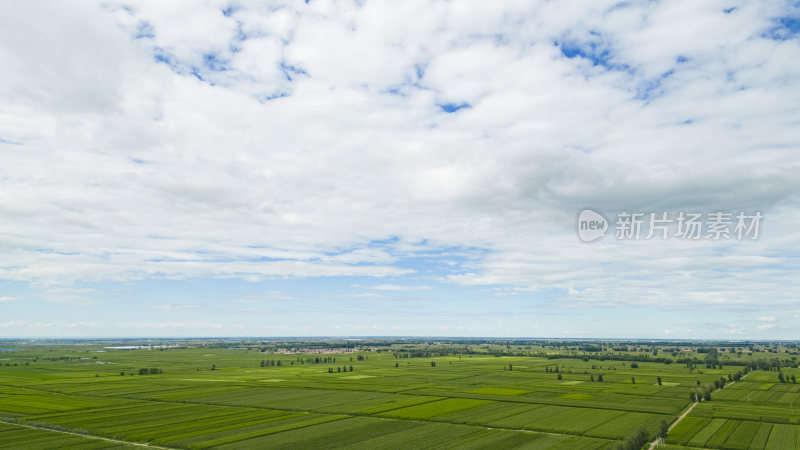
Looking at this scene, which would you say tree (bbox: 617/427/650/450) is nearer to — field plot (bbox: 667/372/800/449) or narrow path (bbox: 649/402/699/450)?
narrow path (bbox: 649/402/699/450)

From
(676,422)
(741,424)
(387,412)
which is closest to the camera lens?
(741,424)

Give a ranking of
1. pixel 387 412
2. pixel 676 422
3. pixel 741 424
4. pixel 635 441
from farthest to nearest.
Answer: pixel 387 412 → pixel 676 422 → pixel 741 424 → pixel 635 441

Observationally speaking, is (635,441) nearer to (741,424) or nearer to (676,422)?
(676,422)

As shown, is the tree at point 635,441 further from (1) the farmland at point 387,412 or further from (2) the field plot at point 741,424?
(2) the field plot at point 741,424

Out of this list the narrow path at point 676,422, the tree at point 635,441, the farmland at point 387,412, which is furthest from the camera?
the farmland at point 387,412

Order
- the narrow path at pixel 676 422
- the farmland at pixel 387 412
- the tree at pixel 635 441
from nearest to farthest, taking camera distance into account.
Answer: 1. the tree at pixel 635 441
2. the narrow path at pixel 676 422
3. the farmland at pixel 387 412

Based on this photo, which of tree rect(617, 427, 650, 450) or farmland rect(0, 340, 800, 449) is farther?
farmland rect(0, 340, 800, 449)

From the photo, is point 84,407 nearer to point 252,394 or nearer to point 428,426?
point 252,394

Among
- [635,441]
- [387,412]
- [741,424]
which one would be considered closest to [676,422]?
[741,424]

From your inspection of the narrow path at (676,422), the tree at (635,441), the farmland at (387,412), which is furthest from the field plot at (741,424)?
→ the tree at (635,441)

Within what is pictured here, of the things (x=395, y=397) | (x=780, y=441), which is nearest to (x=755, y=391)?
(x=780, y=441)

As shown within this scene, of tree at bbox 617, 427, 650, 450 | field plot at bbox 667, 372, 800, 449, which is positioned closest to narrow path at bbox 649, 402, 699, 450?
field plot at bbox 667, 372, 800, 449
